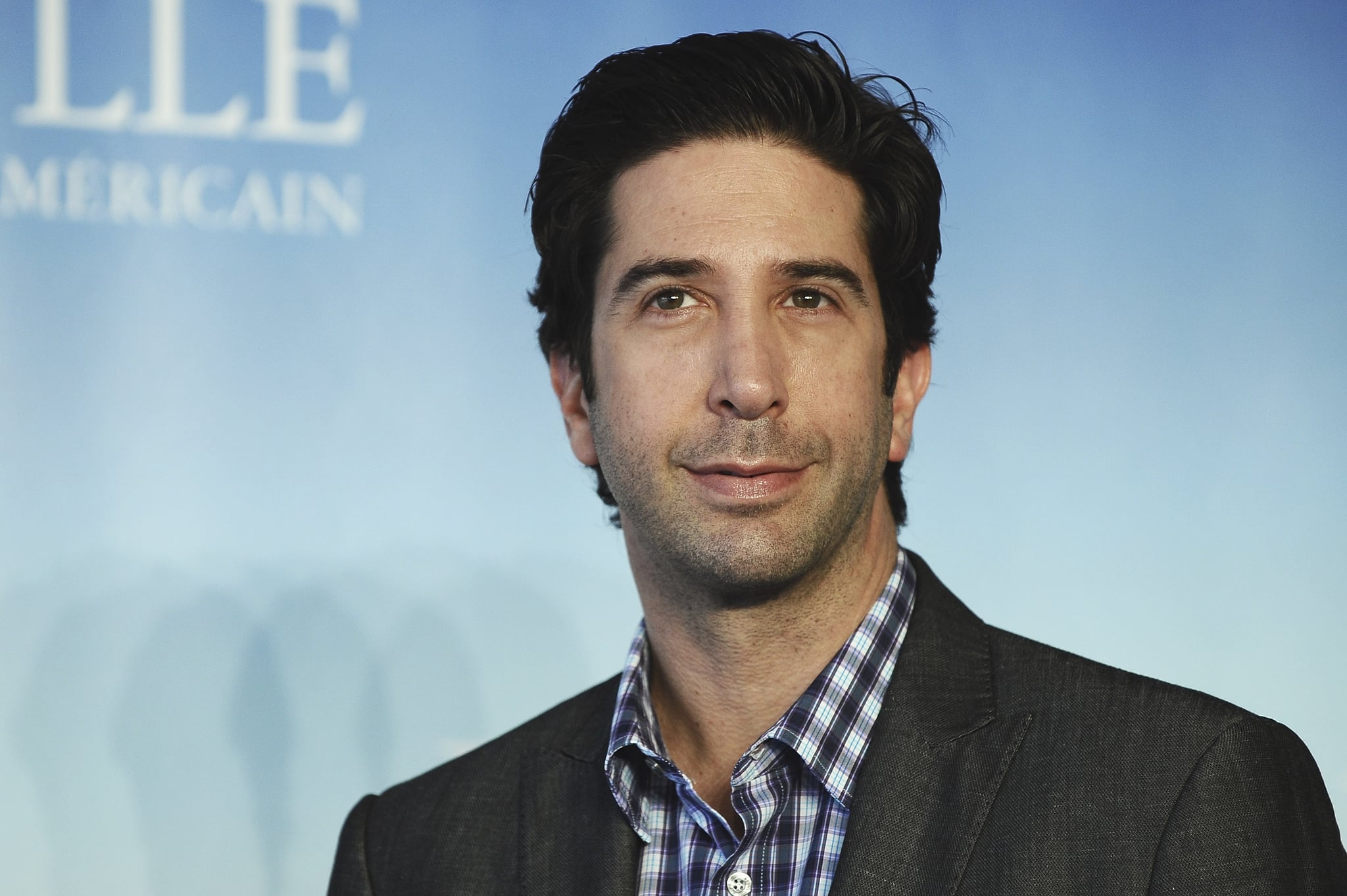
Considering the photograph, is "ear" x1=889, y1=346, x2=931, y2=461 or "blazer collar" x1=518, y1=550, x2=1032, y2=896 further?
"ear" x1=889, y1=346, x2=931, y2=461

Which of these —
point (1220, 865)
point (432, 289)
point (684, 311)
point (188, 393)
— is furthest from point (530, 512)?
point (1220, 865)

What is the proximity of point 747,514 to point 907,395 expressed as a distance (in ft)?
1.67

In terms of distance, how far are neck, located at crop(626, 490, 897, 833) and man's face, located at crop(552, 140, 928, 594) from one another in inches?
1.7

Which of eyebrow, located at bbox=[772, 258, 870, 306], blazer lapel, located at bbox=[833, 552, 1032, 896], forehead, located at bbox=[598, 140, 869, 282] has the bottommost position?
blazer lapel, located at bbox=[833, 552, 1032, 896]

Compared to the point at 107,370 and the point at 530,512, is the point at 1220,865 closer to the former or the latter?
the point at 530,512

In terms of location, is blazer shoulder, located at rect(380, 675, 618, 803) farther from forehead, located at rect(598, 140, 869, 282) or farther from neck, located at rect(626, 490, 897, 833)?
forehead, located at rect(598, 140, 869, 282)

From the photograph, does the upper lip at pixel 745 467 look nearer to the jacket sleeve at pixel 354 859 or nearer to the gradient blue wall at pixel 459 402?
the jacket sleeve at pixel 354 859

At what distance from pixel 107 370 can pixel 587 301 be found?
1.35m

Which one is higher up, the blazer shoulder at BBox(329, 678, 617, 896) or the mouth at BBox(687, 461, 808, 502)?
the mouth at BBox(687, 461, 808, 502)

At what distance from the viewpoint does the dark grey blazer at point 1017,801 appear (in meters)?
1.84

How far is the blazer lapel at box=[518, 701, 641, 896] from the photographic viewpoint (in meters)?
2.16

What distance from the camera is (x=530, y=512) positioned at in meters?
3.41

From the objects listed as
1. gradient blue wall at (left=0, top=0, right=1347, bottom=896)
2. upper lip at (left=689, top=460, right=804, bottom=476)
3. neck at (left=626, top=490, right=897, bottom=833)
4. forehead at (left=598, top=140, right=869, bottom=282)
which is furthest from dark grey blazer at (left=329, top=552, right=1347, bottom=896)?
gradient blue wall at (left=0, top=0, right=1347, bottom=896)

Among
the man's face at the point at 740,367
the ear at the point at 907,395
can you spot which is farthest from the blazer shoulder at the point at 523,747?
the ear at the point at 907,395
